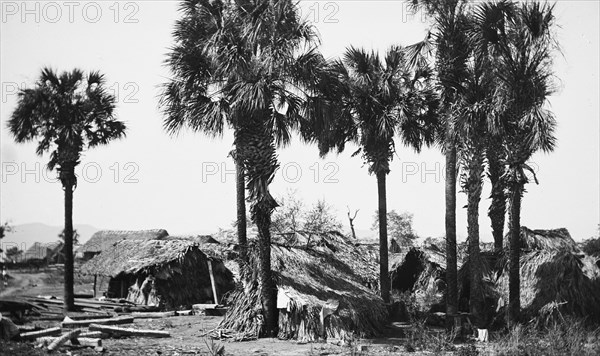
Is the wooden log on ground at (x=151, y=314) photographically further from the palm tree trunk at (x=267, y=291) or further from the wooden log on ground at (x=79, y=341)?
the wooden log on ground at (x=79, y=341)

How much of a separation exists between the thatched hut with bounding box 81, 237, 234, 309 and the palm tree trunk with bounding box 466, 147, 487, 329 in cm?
1229

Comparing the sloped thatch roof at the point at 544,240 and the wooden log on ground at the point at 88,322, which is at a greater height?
the sloped thatch roof at the point at 544,240

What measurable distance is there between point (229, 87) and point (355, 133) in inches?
290

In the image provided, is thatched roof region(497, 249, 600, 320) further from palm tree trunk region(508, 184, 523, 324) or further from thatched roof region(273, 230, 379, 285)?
thatched roof region(273, 230, 379, 285)

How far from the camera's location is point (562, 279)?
68.5ft

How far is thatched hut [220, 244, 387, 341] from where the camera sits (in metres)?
18.1

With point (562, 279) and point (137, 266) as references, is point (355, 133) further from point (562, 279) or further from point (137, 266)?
point (137, 266)

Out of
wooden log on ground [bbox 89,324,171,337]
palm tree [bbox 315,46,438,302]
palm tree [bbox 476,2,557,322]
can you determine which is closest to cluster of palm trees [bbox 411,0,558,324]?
palm tree [bbox 476,2,557,322]

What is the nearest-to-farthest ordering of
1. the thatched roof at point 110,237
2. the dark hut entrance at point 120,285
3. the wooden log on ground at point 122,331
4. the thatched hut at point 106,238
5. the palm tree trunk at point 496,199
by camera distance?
Result: the wooden log on ground at point 122,331, the palm tree trunk at point 496,199, the dark hut entrance at point 120,285, the thatched roof at point 110,237, the thatched hut at point 106,238

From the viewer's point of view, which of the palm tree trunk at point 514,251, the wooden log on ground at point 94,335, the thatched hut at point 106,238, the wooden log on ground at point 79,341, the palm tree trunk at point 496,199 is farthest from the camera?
the thatched hut at point 106,238

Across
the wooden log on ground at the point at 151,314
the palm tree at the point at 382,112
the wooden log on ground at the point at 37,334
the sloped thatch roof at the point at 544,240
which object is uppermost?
the palm tree at the point at 382,112

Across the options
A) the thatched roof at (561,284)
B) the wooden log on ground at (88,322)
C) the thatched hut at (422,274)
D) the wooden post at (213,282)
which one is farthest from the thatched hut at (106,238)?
the thatched roof at (561,284)

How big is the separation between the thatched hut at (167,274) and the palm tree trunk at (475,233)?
484 inches

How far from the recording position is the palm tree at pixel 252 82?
18719 millimetres
